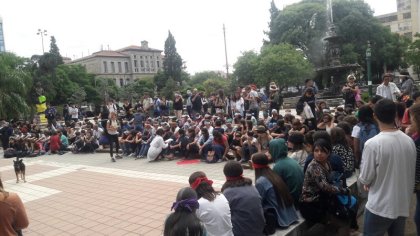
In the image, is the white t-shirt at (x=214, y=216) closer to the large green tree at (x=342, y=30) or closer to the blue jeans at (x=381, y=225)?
the blue jeans at (x=381, y=225)

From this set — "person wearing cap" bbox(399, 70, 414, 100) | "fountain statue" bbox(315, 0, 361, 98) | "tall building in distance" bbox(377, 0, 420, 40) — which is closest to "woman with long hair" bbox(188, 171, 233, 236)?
"person wearing cap" bbox(399, 70, 414, 100)

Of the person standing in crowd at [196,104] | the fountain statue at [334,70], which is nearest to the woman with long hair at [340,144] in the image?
the person standing in crowd at [196,104]

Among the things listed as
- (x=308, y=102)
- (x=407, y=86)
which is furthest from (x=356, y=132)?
(x=407, y=86)

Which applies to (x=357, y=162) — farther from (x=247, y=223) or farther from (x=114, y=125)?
(x=114, y=125)

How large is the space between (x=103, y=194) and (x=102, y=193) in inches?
4.8

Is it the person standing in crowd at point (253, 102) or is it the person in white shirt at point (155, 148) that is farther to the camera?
the person standing in crowd at point (253, 102)

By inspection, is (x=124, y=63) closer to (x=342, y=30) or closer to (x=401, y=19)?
(x=342, y=30)

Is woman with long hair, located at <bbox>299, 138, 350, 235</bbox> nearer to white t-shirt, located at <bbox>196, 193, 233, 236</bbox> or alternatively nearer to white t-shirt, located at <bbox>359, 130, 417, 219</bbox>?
white t-shirt, located at <bbox>359, 130, 417, 219</bbox>

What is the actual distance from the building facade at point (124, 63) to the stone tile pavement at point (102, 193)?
82.0 meters

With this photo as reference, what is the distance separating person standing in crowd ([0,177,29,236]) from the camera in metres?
3.08

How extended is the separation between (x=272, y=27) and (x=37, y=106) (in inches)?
1213

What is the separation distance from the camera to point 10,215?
10.3ft

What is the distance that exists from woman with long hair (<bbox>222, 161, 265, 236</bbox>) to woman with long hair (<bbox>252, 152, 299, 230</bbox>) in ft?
1.00

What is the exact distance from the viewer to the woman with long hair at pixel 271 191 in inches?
174
